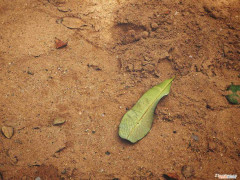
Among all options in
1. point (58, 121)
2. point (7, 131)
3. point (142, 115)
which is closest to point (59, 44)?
point (58, 121)

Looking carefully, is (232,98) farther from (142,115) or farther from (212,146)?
(142,115)

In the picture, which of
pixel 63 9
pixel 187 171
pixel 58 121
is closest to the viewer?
pixel 187 171

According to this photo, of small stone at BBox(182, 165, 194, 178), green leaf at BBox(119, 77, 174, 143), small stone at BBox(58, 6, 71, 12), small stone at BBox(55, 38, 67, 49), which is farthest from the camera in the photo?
small stone at BBox(58, 6, 71, 12)

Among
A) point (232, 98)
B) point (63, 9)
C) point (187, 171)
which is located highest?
point (63, 9)

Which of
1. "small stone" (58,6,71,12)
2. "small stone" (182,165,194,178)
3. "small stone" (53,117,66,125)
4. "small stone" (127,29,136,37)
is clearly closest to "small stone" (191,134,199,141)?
"small stone" (182,165,194,178)

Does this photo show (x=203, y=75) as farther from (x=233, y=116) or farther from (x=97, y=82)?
(x=97, y=82)

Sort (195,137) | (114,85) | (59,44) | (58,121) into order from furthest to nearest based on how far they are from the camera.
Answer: (59,44) < (114,85) < (58,121) < (195,137)

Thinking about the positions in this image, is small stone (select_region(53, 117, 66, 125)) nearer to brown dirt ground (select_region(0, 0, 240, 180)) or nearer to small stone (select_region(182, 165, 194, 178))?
brown dirt ground (select_region(0, 0, 240, 180))
